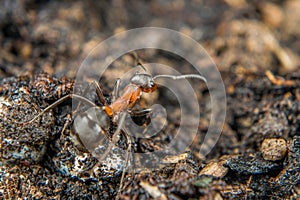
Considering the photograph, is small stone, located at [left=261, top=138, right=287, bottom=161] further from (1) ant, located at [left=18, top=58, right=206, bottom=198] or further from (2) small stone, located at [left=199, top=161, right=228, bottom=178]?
(1) ant, located at [left=18, top=58, right=206, bottom=198]

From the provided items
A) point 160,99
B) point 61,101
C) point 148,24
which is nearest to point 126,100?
point 61,101

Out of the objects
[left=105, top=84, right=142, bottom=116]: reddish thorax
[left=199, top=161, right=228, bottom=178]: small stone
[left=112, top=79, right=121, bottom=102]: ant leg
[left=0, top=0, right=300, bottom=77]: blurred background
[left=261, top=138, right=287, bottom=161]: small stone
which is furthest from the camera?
[left=0, top=0, right=300, bottom=77]: blurred background

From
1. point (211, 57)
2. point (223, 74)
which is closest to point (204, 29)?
point (211, 57)

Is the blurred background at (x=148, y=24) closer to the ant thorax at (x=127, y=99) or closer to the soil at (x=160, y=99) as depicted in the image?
the soil at (x=160, y=99)

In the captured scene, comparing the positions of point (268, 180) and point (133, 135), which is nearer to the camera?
point (268, 180)

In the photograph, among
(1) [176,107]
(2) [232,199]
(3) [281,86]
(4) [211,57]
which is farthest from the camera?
(4) [211,57]

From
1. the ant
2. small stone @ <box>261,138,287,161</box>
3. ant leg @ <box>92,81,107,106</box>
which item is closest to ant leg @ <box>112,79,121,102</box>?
the ant

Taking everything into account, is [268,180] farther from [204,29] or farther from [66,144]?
[204,29]
